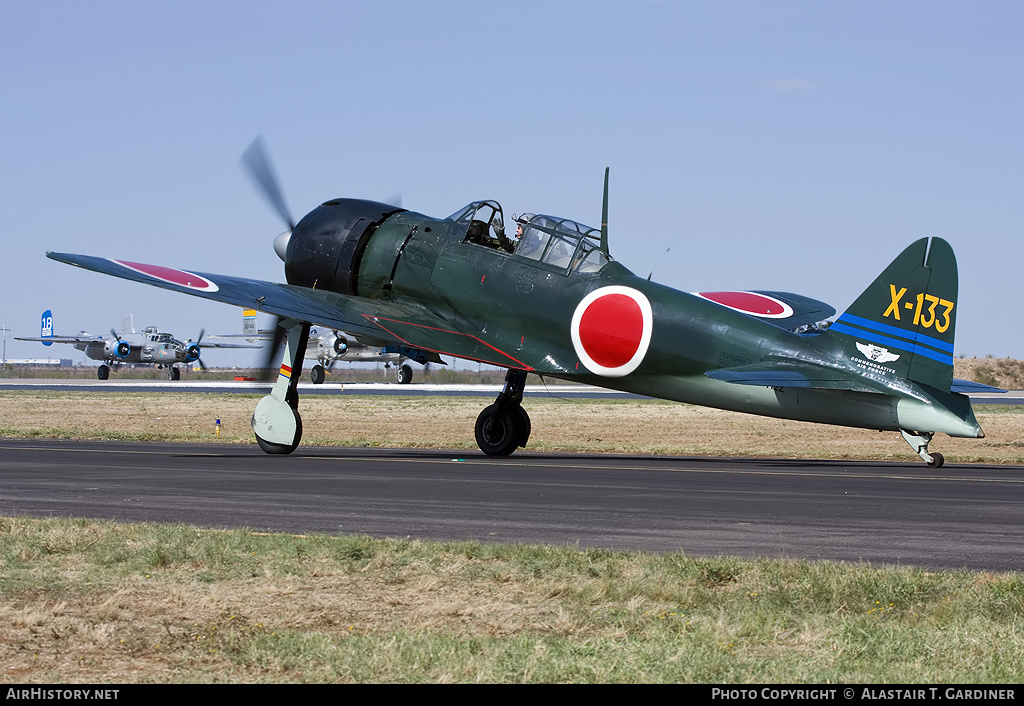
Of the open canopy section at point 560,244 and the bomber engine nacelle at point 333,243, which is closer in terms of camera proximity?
the open canopy section at point 560,244

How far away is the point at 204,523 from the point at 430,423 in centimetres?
2717

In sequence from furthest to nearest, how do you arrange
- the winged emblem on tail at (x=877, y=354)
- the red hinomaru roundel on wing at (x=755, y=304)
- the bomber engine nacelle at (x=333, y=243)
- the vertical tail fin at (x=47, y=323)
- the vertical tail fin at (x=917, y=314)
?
the vertical tail fin at (x=47, y=323)
the red hinomaru roundel on wing at (x=755, y=304)
the bomber engine nacelle at (x=333, y=243)
the winged emblem on tail at (x=877, y=354)
the vertical tail fin at (x=917, y=314)

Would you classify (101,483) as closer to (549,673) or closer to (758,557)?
(758,557)

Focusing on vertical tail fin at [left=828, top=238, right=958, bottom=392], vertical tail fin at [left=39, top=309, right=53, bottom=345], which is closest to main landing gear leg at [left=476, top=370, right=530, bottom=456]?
vertical tail fin at [left=828, top=238, right=958, bottom=392]

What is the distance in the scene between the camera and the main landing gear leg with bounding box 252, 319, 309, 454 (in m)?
21.0

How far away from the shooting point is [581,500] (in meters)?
13.9

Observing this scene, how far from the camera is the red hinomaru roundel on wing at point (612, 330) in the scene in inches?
757

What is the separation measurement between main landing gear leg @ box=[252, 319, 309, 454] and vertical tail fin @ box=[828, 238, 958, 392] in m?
9.64

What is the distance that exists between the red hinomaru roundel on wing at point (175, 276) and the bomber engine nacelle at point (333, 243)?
190 cm

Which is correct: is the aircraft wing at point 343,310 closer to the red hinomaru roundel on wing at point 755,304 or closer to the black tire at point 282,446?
the black tire at point 282,446

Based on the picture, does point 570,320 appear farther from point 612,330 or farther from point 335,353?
point 335,353

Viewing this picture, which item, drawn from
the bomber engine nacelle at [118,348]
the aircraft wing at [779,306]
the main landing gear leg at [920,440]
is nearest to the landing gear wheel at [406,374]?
the bomber engine nacelle at [118,348]

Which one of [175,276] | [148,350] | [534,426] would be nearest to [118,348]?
[148,350]

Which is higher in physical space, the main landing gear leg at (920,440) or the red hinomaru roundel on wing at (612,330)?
the red hinomaru roundel on wing at (612,330)
